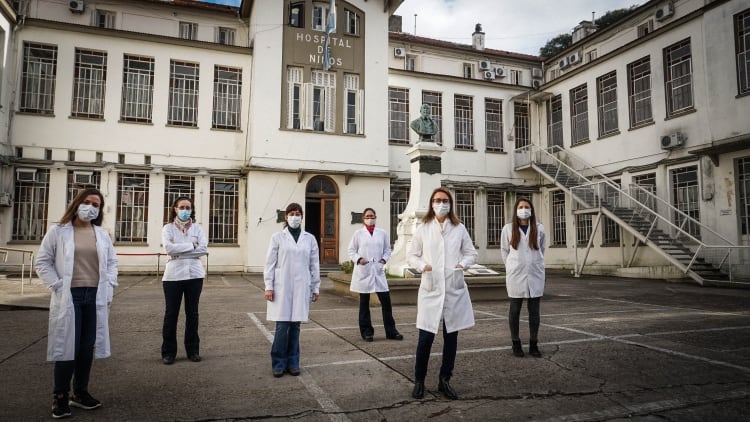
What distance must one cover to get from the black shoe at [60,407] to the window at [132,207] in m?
16.1

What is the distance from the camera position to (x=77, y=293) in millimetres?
4219

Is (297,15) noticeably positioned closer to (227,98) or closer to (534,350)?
(227,98)

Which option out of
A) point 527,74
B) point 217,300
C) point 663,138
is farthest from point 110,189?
point 527,74

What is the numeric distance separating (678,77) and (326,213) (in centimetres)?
1431

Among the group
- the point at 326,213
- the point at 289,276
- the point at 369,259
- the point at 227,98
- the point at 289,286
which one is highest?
the point at 227,98

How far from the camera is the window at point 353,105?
20906 millimetres

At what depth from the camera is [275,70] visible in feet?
65.0

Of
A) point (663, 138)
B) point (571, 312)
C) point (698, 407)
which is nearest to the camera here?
point (698, 407)

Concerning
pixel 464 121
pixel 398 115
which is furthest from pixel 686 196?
pixel 398 115

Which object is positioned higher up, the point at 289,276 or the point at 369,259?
the point at 369,259

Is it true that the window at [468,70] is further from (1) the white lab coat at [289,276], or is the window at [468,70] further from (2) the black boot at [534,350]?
(1) the white lab coat at [289,276]

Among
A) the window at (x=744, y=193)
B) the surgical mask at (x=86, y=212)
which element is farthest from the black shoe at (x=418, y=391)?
the window at (x=744, y=193)

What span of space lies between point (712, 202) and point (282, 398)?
17434mm

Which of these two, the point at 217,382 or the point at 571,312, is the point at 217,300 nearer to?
the point at 217,382
